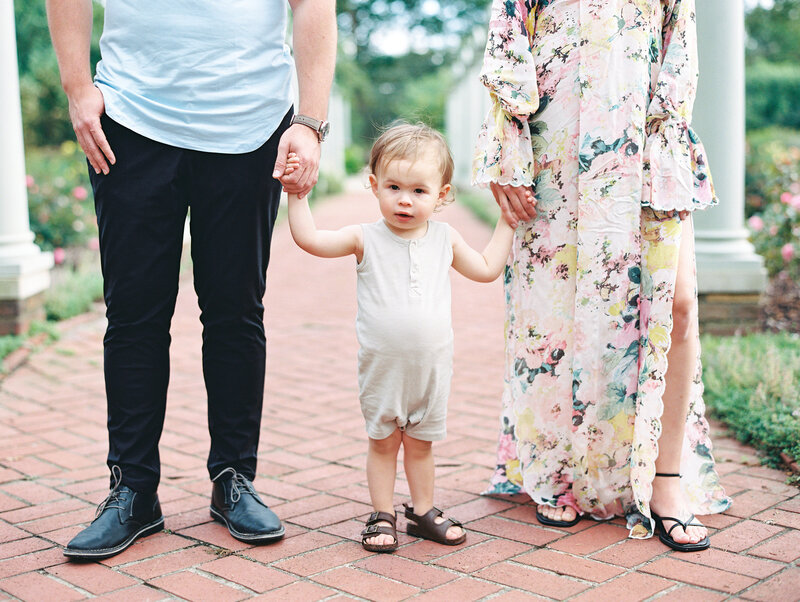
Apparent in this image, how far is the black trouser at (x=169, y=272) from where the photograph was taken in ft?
7.51

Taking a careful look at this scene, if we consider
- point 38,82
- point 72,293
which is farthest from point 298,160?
point 38,82

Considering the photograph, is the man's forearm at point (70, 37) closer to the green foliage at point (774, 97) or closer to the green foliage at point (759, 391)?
the green foliage at point (759, 391)

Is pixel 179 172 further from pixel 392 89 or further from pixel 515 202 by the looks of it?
pixel 392 89

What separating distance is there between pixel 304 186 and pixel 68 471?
1503 millimetres

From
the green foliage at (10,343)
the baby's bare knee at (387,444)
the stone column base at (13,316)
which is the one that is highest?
the stone column base at (13,316)

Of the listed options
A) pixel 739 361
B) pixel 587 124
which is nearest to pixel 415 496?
pixel 587 124

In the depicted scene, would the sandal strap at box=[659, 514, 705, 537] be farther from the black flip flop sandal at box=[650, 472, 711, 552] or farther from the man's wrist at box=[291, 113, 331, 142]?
the man's wrist at box=[291, 113, 331, 142]

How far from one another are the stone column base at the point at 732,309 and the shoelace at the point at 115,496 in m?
3.64

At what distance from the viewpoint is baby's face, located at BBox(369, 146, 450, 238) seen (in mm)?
2264

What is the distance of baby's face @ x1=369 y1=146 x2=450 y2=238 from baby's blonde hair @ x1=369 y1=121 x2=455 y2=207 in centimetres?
2

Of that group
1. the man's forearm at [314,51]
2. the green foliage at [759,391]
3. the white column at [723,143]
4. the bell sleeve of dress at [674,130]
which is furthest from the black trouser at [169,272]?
the white column at [723,143]

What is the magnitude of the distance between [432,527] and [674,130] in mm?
1265

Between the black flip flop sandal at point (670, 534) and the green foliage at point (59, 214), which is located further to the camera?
the green foliage at point (59, 214)

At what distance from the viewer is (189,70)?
7.52 feet
